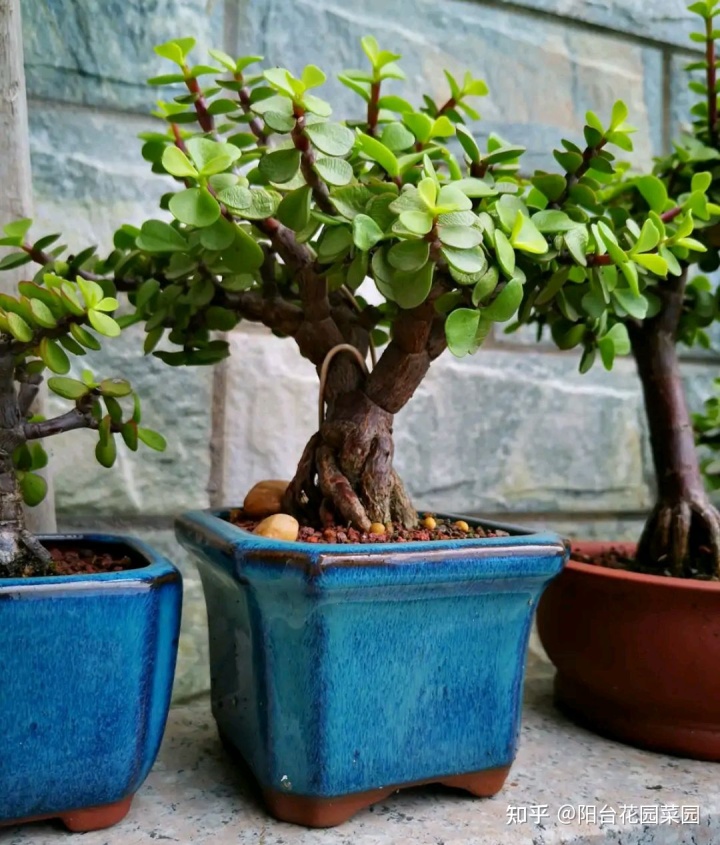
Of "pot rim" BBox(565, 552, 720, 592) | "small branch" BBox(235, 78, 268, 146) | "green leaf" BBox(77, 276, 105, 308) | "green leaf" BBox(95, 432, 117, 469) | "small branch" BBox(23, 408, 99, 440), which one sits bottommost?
"pot rim" BBox(565, 552, 720, 592)

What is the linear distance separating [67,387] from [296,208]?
223mm

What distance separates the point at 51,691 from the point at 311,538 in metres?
0.20

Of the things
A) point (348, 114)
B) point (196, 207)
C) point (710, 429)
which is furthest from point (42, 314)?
point (710, 429)

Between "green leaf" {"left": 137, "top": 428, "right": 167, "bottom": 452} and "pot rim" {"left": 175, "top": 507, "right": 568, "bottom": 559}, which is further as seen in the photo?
"green leaf" {"left": 137, "top": 428, "right": 167, "bottom": 452}

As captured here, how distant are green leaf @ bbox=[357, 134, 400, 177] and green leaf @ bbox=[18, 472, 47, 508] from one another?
14.6 inches

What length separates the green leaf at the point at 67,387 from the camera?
23.0 inches

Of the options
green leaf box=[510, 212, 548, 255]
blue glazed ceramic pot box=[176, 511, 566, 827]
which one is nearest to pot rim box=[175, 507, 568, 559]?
blue glazed ceramic pot box=[176, 511, 566, 827]

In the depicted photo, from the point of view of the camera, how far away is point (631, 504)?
1.13 metres

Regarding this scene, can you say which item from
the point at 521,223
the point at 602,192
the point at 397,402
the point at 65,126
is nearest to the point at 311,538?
the point at 397,402

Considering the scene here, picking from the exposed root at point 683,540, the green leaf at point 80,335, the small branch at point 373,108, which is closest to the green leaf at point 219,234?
the green leaf at point 80,335

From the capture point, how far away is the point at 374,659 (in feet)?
1.82

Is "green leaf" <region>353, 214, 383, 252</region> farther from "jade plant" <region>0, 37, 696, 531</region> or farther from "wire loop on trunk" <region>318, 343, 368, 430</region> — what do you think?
"wire loop on trunk" <region>318, 343, 368, 430</region>

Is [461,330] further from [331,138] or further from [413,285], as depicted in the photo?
[331,138]

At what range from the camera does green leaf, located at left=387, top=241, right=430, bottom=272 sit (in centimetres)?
51
